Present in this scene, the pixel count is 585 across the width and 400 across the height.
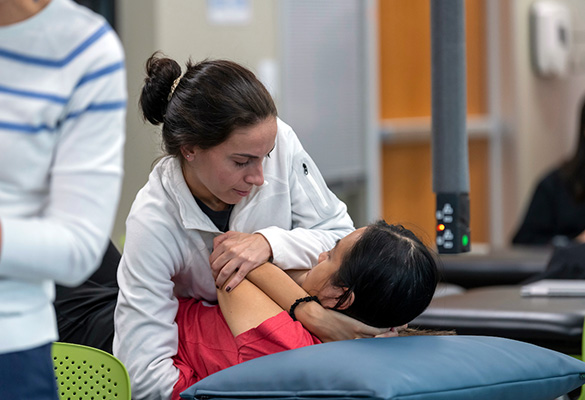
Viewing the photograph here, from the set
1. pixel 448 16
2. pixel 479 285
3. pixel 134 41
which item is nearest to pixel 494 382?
pixel 448 16

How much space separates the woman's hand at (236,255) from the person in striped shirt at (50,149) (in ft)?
1.93

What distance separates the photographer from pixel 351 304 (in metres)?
1.38

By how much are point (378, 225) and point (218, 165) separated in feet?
Result: 0.92

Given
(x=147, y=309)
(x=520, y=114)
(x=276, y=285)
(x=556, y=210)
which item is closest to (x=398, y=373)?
(x=276, y=285)

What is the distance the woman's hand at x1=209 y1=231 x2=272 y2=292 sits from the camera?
1.41 metres

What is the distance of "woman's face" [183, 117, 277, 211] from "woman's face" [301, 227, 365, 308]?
0.17 meters

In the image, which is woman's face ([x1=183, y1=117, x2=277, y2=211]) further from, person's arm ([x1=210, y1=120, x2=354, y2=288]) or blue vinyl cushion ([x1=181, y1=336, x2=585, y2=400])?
blue vinyl cushion ([x1=181, y1=336, x2=585, y2=400])

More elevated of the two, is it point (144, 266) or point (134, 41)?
point (134, 41)

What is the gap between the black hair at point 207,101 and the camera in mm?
1393

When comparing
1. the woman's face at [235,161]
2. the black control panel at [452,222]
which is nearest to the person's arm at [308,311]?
the woman's face at [235,161]

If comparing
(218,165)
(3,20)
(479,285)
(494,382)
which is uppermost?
(3,20)

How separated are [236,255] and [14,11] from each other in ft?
2.24

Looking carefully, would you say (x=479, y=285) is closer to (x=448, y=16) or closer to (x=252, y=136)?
(x=448, y=16)

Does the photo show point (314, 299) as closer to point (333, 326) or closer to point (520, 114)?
point (333, 326)
